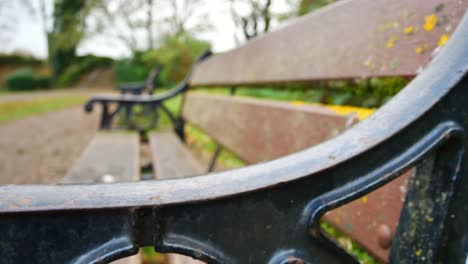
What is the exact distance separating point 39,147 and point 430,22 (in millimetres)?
5225

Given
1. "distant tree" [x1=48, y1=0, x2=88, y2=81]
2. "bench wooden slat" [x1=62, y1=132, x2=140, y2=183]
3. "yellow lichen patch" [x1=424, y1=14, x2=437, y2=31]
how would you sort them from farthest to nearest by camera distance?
1. "distant tree" [x1=48, y1=0, x2=88, y2=81]
2. "bench wooden slat" [x1=62, y1=132, x2=140, y2=183]
3. "yellow lichen patch" [x1=424, y1=14, x2=437, y2=31]

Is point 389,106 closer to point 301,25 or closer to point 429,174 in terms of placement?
point 429,174

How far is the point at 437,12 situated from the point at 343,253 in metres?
0.48

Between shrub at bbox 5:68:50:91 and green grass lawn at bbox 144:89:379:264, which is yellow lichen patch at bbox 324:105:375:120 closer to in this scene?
green grass lawn at bbox 144:89:379:264

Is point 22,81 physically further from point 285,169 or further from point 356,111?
point 285,169

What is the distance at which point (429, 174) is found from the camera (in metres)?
0.52

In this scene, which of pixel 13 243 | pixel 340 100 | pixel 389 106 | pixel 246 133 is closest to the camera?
pixel 13 243

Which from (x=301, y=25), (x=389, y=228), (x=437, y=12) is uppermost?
(x=301, y=25)

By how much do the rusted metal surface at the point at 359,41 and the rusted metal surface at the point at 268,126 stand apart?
0.38 feet

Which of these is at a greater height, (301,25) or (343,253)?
(301,25)

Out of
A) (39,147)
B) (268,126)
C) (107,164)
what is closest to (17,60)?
(39,147)

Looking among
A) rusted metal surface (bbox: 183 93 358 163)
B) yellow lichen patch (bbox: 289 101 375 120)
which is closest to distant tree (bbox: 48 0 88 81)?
rusted metal surface (bbox: 183 93 358 163)

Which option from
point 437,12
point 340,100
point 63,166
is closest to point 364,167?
point 437,12

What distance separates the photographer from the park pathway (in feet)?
11.0
